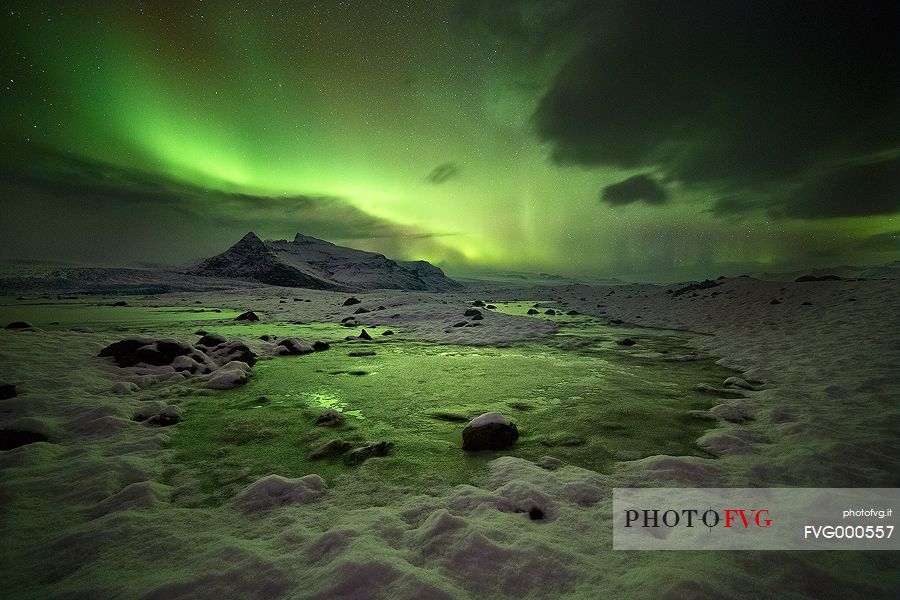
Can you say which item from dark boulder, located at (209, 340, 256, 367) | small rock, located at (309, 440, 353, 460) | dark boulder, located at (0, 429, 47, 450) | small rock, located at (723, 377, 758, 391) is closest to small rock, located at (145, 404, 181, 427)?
dark boulder, located at (0, 429, 47, 450)

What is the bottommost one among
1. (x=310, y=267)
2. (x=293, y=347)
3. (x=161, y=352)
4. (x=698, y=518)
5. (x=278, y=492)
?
(x=278, y=492)

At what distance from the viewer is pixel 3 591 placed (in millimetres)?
2035

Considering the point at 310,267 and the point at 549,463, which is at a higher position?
the point at 310,267

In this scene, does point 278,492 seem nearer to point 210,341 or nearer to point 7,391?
point 7,391

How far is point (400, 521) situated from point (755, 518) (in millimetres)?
2805

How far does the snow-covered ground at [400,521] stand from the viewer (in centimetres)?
205

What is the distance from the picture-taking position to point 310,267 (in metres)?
124

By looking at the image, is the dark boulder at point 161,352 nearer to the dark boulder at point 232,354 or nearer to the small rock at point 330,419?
the dark boulder at point 232,354

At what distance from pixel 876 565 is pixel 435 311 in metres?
16.3

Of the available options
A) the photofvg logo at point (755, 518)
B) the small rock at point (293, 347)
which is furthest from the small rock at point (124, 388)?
the photofvg logo at point (755, 518)

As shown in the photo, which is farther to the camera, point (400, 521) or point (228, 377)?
point (228, 377)

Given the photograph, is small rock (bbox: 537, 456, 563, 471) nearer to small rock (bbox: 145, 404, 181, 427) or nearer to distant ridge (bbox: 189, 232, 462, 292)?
small rock (bbox: 145, 404, 181, 427)

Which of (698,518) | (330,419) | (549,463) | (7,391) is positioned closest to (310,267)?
(7,391)

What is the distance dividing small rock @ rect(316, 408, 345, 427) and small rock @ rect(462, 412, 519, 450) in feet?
6.09
